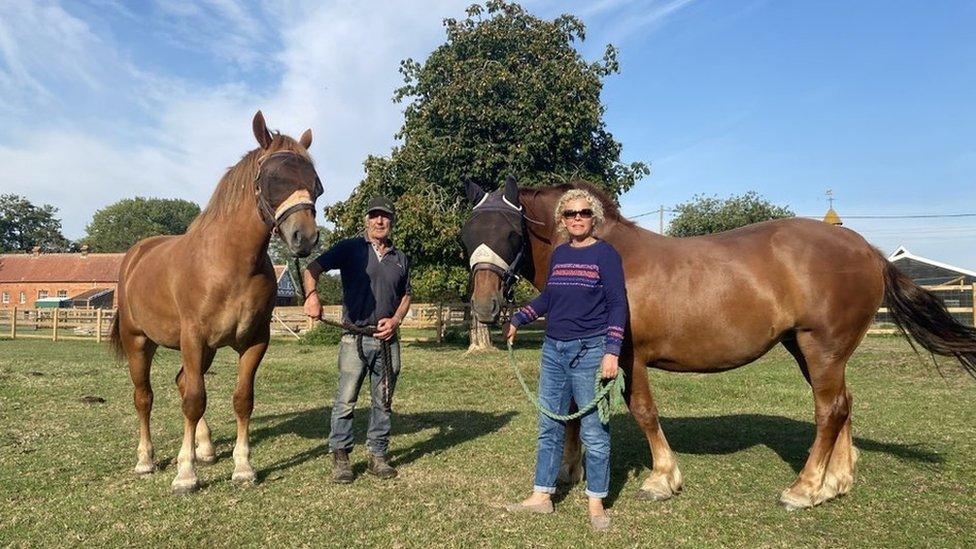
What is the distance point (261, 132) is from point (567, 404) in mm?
3095

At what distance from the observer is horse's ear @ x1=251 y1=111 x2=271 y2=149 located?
4.52 meters

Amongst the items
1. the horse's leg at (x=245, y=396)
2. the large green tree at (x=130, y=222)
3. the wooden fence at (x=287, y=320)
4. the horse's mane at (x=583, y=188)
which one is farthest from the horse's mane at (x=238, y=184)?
the large green tree at (x=130, y=222)

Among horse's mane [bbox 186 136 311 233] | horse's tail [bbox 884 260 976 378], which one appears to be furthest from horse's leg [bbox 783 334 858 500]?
horse's mane [bbox 186 136 311 233]

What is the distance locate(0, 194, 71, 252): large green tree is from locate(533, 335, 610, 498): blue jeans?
322ft

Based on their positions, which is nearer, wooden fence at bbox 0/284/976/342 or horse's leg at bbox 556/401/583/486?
horse's leg at bbox 556/401/583/486

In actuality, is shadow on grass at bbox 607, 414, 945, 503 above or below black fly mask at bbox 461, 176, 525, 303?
below

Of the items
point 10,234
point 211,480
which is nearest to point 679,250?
point 211,480

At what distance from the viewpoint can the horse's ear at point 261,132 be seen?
452cm

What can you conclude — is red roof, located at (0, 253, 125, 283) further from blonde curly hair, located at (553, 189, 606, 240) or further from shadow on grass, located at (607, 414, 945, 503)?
blonde curly hair, located at (553, 189, 606, 240)

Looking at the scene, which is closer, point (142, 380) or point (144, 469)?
point (144, 469)

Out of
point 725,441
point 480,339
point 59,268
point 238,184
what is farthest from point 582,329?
point 59,268

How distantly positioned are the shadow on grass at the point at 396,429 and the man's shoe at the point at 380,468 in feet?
0.58

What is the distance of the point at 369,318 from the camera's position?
5.05 metres

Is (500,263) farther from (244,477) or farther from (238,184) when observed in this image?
(244,477)
